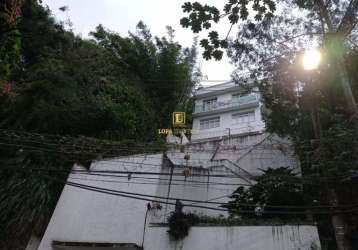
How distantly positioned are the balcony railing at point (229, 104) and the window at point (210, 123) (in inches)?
34.1

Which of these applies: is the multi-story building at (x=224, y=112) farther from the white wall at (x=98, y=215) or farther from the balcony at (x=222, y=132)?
the white wall at (x=98, y=215)

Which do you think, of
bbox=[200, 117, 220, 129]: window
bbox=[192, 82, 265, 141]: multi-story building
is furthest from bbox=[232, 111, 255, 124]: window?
bbox=[200, 117, 220, 129]: window

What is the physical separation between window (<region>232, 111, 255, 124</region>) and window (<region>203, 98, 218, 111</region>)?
203 cm

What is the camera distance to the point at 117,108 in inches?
532

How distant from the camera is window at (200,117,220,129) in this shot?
78.9 feet

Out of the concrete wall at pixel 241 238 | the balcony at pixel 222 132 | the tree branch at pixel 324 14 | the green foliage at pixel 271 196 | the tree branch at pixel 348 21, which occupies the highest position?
the balcony at pixel 222 132

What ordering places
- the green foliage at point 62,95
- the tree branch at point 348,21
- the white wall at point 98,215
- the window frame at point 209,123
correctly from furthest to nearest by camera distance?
1. the window frame at point 209,123
2. the white wall at point 98,215
3. the green foliage at point 62,95
4. the tree branch at point 348,21

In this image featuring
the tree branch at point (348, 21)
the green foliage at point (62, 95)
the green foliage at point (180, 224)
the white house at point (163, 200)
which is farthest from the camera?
the green foliage at point (62, 95)

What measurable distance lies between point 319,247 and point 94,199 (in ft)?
22.7

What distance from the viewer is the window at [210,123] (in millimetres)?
24038

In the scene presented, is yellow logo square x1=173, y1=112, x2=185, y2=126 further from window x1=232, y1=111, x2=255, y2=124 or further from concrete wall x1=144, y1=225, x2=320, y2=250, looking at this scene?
concrete wall x1=144, y1=225, x2=320, y2=250

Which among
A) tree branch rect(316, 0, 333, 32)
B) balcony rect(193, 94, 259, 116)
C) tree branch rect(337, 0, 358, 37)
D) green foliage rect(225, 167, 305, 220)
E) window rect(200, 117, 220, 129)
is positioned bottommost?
green foliage rect(225, 167, 305, 220)

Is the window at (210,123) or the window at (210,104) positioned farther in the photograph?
the window at (210,104)

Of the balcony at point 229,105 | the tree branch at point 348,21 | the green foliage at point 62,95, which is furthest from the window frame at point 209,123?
the tree branch at point 348,21
